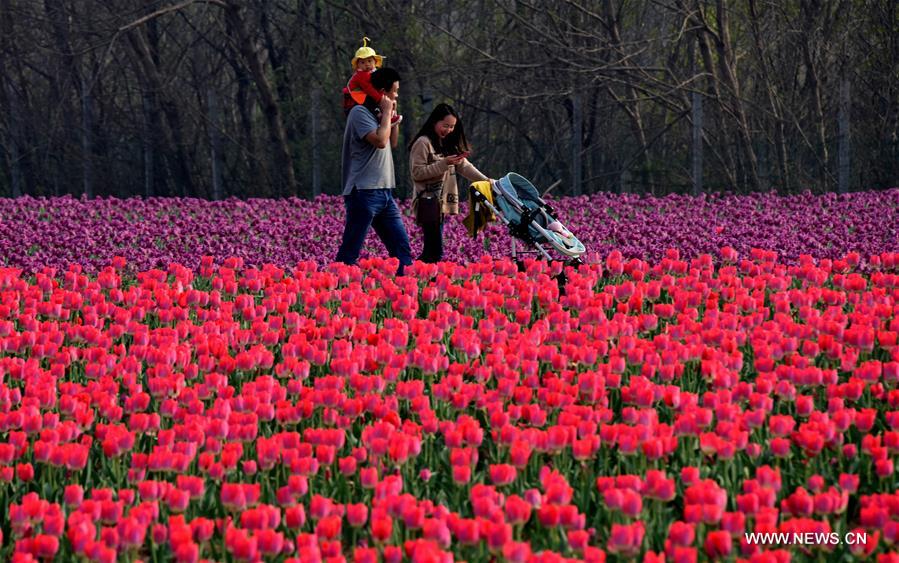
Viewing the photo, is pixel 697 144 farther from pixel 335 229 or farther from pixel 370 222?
pixel 370 222

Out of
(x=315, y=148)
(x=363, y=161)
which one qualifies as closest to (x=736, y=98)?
(x=315, y=148)

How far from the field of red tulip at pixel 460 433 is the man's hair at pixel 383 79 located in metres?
1.76

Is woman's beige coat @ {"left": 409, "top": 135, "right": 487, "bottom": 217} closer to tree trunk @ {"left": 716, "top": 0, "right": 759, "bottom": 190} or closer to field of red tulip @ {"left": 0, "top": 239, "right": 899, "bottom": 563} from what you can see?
field of red tulip @ {"left": 0, "top": 239, "right": 899, "bottom": 563}

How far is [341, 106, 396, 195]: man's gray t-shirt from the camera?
8914mm

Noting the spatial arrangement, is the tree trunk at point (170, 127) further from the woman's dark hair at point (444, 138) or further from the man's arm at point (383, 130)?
the man's arm at point (383, 130)

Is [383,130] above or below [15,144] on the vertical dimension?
below

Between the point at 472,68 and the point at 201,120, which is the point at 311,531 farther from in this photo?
the point at 201,120

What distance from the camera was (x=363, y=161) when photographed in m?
9.00

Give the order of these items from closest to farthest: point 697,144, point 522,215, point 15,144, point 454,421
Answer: point 454,421 → point 522,215 → point 697,144 → point 15,144

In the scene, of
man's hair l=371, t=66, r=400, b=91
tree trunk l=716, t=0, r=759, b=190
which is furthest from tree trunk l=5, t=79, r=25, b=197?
man's hair l=371, t=66, r=400, b=91

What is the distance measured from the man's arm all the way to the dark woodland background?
7.80 meters

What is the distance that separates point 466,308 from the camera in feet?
24.2

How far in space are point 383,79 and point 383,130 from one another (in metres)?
0.37

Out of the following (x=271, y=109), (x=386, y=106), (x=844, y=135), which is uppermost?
(x=271, y=109)
